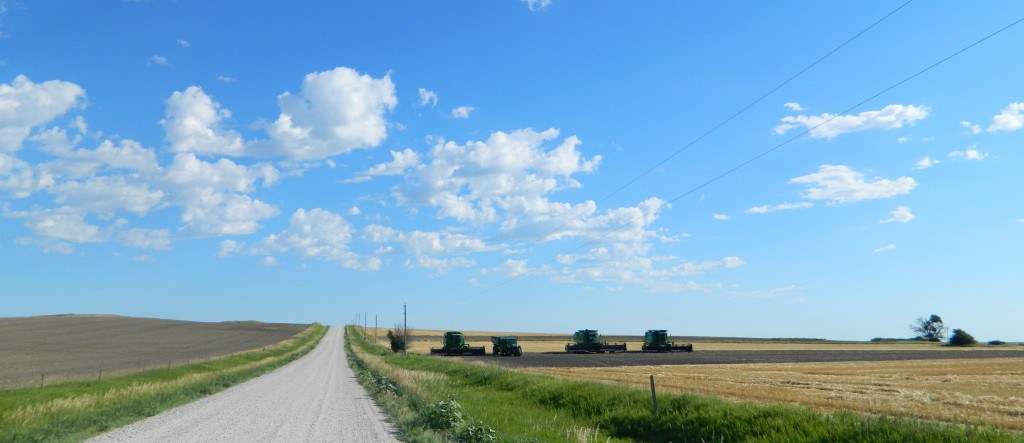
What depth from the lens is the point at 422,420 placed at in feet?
67.7

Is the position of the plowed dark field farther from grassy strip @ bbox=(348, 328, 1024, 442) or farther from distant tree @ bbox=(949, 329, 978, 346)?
distant tree @ bbox=(949, 329, 978, 346)

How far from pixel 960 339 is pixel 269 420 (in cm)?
16132

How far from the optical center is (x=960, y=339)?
480 ft

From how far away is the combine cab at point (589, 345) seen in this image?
90250 millimetres

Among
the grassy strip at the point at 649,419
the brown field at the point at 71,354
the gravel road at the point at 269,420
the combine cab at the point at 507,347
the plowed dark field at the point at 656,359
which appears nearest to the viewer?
the grassy strip at the point at 649,419

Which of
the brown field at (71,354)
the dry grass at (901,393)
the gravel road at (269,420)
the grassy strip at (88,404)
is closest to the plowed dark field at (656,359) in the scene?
the dry grass at (901,393)

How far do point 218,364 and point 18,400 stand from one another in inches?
1384

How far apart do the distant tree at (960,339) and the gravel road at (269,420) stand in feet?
495

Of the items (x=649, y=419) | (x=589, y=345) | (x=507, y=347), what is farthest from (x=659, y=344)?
(x=649, y=419)

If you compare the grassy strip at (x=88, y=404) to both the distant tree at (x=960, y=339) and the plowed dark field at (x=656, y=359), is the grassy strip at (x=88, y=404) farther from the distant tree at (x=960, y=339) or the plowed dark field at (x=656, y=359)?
the distant tree at (x=960, y=339)

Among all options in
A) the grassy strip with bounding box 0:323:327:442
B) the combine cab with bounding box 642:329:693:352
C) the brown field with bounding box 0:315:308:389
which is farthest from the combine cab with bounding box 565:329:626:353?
the grassy strip with bounding box 0:323:327:442

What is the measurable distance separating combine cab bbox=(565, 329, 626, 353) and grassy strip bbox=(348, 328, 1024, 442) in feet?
→ 196

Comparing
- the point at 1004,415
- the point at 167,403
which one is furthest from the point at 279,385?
the point at 1004,415

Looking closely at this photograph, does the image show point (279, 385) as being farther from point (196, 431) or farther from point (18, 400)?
point (196, 431)
